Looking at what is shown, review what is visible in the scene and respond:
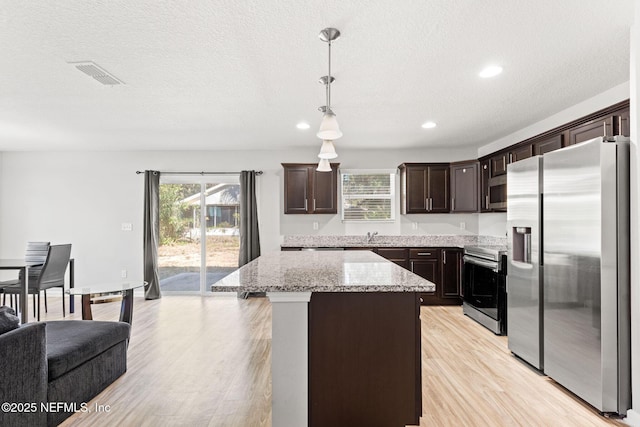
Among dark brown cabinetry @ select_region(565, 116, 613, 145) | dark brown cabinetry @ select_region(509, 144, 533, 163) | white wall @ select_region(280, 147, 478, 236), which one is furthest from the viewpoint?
white wall @ select_region(280, 147, 478, 236)

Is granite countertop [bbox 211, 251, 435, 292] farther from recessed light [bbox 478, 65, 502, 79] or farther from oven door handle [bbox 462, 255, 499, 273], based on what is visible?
oven door handle [bbox 462, 255, 499, 273]

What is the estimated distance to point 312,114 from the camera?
12.5 ft

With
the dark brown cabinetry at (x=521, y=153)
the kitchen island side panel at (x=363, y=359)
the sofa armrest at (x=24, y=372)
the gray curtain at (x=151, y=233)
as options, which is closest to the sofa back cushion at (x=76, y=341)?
the sofa armrest at (x=24, y=372)

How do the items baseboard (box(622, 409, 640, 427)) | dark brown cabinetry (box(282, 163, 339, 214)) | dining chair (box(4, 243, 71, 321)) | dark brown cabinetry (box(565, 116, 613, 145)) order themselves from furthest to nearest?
1. dark brown cabinetry (box(282, 163, 339, 214))
2. dining chair (box(4, 243, 71, 321))
3. dark brown cabinetry (box(565, 116, 613, 145))
4. baseboard (box(622, 409, 640, 427))

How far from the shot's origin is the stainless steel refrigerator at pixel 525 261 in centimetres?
279

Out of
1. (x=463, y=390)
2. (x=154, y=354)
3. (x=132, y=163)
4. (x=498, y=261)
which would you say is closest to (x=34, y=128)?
(x=132, y=163)

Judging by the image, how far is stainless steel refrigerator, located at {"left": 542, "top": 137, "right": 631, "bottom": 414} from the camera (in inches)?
86.4

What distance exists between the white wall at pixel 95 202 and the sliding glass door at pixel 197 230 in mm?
341

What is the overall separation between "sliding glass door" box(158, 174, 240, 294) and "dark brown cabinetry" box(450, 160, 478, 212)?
3.51m

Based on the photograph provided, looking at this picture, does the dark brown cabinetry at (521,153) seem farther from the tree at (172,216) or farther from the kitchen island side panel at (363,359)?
the tree at (172,216)

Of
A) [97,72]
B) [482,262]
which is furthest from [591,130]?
[97,72]

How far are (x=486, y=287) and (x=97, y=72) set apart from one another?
4362mm

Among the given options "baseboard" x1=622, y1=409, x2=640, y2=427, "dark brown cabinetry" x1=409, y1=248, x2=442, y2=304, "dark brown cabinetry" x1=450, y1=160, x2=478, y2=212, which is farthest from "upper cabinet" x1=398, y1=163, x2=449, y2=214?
"baseboard" x1=622, y1=409, x2=640, y2=427

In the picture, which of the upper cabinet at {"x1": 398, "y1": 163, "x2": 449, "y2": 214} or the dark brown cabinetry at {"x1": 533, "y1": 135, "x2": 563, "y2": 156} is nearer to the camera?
the dark brown cabinetry at {"x1": 533, "y1": 135, "x2": 563, "y2": 156}
